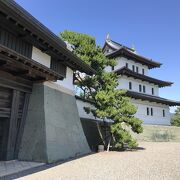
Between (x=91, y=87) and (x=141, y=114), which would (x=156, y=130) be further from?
(x=91, y=87)

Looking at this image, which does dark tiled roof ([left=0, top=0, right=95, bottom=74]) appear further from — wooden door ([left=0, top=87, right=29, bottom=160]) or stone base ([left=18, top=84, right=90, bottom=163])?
wooden door ([left=0, top=87, right=29, bottom=160])

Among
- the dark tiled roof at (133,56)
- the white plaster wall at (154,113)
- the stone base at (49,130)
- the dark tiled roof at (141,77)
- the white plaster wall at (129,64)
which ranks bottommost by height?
the stone base at (49,130)

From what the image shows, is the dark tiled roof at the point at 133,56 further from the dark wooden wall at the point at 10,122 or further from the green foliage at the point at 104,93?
the dark wooden wall at the point at 10,122

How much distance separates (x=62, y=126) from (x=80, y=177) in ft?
14.7

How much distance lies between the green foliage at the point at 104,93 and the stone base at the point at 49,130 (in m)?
2.96

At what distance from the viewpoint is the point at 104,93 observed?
14750 millimetres

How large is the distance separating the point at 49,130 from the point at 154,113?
23.1m

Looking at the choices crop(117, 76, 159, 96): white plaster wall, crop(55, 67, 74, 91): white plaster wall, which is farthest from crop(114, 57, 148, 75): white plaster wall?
crop(55, 67, 74, 91): white plaster wall

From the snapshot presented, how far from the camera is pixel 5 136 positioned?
8.93 meters

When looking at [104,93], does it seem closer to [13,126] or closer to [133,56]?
[13,126]

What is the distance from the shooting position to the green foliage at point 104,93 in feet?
48.1

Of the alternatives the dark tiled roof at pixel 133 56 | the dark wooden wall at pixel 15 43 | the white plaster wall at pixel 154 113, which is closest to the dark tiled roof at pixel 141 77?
the dark tiled roof at pixel 133 56

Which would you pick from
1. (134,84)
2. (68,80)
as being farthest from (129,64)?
(68,80)

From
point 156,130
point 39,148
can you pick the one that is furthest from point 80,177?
point 156,130
